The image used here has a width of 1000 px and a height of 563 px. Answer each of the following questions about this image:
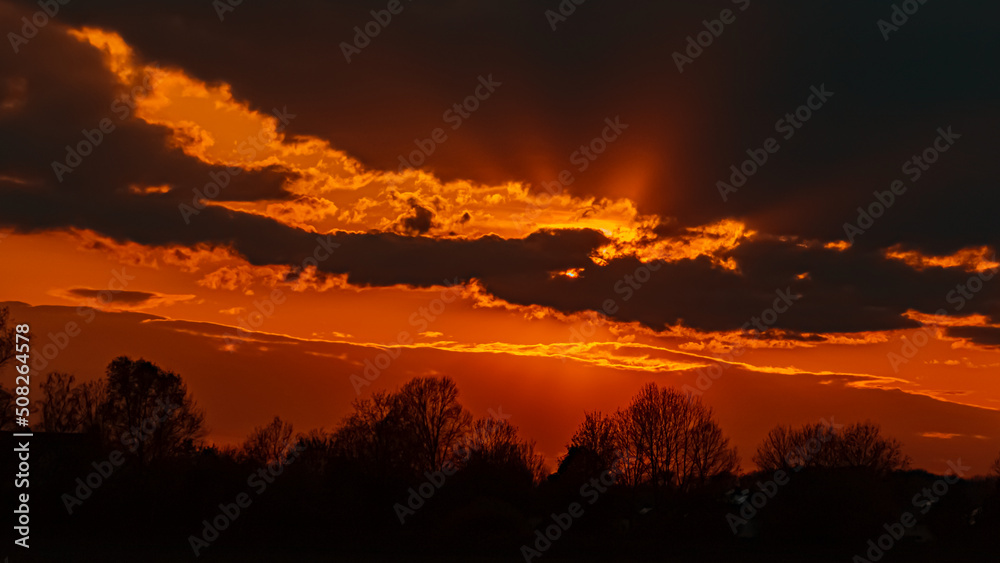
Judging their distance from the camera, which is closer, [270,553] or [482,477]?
[270,553]

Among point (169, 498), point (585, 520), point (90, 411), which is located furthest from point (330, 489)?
point (90, 411)

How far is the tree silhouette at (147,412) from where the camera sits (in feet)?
339

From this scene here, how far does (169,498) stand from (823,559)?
56.6 m

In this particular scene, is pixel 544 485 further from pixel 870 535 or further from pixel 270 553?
pixel 270 553

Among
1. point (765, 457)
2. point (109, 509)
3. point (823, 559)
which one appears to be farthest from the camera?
point (765, 457)

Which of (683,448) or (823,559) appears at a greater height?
(683,448)

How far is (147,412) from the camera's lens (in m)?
108

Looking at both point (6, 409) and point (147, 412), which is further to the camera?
point (147, 412)

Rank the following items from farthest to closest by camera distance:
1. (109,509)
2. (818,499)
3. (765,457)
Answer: (765,457) → (818,499) → (109,509)

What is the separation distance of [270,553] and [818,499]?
50.8m

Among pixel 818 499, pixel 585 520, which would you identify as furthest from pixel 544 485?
pixel 818 499

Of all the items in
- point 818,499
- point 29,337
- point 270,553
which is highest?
point 29,337

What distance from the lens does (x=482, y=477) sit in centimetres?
9319

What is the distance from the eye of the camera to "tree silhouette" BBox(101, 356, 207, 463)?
103 m
